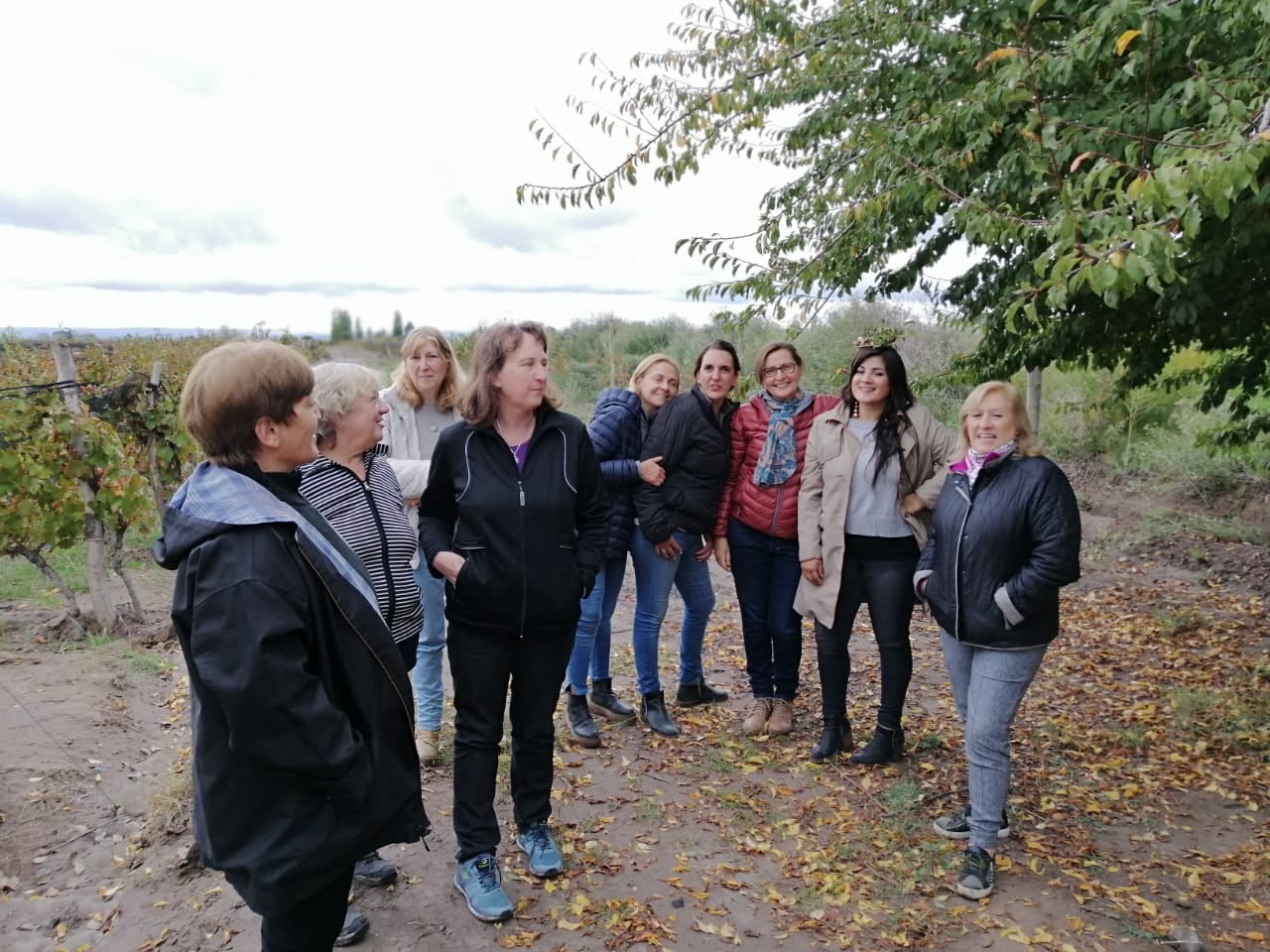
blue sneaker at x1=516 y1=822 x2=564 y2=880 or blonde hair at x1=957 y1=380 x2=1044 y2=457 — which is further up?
blonde hair at x1=957 y1=380 x2=1044 y2=457

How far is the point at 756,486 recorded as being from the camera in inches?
164

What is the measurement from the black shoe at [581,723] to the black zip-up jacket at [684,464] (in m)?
0.96

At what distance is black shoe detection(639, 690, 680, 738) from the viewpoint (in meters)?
4.47

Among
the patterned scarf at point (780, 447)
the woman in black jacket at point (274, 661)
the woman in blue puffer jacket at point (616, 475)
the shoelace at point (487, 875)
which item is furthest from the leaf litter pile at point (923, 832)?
the patterned scarf at point (780, 447)

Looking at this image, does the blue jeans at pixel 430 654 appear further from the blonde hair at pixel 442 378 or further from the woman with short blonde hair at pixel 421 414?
the blonde hair at pixel 442 378

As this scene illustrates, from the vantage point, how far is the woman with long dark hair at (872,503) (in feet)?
12.4

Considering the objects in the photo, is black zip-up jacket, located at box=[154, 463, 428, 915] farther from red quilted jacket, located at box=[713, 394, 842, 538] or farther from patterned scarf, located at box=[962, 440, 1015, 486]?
red quilted jacket, located at box=[713, 394, 842, 538]

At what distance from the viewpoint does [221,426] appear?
1866 millimetres

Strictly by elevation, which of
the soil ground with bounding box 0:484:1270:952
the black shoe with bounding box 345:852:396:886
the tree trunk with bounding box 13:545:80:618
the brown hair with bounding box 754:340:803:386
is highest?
the brown hair with bounding box 754:340:803:386

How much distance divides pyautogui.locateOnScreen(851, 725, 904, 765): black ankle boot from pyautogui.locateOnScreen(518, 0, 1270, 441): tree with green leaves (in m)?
1.97

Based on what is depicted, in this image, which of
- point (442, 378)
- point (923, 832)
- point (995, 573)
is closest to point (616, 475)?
point (442, 378)

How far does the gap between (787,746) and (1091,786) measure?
142 cm

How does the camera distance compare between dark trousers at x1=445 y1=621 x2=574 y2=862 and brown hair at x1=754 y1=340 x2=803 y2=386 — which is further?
brown hair at x1=754 y1=340 x2=803 y2=386

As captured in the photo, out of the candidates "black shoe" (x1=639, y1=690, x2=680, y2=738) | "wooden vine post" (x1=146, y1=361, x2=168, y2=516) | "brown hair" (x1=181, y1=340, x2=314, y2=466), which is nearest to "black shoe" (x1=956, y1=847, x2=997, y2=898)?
"black shoe" (x1=639, y1=690, x2=680, y2=738)
